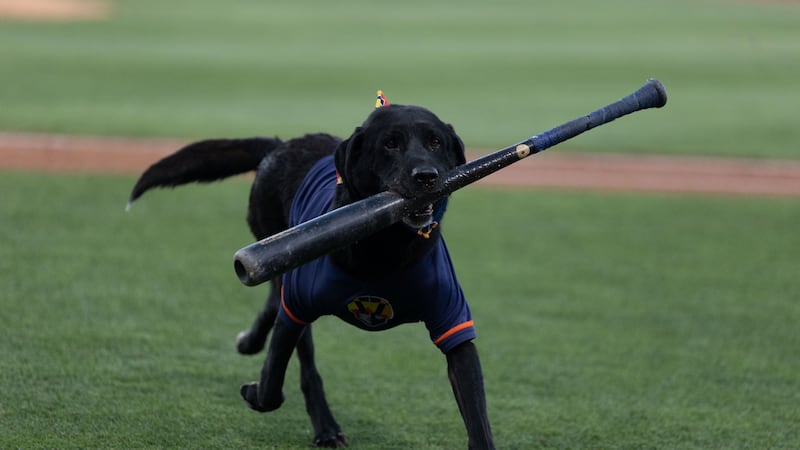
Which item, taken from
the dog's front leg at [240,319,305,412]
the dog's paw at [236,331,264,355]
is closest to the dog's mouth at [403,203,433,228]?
the dog's front leg at [240,319,305,412]

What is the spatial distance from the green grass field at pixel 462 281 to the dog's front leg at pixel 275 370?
0.18m

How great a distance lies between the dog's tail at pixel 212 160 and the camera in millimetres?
6027

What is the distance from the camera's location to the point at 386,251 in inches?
Result: 174

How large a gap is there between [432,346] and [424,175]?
2.92 metres

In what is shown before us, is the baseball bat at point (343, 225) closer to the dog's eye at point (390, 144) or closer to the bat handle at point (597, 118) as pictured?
the bat handle at point (597, 118)

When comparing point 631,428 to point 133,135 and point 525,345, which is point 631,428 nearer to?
point 525,345

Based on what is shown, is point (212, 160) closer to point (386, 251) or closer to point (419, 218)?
point (386, 251)

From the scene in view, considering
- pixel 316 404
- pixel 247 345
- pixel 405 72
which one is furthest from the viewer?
pixel 405 72

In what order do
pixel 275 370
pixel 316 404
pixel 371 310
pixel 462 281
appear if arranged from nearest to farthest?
pixel 371 310 < pixel 275 370 < pixel 316 404 < pixel 462 281

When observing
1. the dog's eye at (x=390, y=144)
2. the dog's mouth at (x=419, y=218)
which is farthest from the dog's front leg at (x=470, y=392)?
the dog's eye at (x=390, y=144)

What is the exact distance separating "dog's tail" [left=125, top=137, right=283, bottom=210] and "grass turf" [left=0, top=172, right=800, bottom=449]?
3.22ft

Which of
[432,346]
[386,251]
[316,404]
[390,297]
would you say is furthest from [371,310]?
[432,346]

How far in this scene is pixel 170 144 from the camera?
14.1m

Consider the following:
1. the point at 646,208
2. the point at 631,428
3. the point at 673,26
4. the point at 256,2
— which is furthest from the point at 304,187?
the point at 256,2
